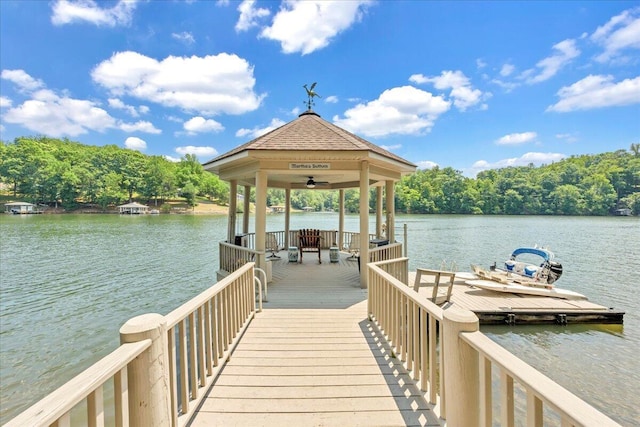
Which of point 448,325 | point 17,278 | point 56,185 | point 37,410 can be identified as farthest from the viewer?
point 56,185

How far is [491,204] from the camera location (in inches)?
2589

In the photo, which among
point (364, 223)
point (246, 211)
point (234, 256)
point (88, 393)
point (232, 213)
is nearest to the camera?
point (88, 393)

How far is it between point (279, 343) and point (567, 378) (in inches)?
209

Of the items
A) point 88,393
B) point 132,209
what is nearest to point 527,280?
point 88,393

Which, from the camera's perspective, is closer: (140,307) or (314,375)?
(314,375)

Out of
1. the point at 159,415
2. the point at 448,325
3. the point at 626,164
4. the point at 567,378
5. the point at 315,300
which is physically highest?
the point at 626,164

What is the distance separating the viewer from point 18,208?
5481 centimetres

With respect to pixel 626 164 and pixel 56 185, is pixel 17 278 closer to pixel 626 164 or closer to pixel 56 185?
pixel 56 185

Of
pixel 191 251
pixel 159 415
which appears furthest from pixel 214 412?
pixel 191 251

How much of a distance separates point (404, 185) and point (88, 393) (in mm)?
77865

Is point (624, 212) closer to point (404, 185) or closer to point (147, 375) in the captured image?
point (404, 185)

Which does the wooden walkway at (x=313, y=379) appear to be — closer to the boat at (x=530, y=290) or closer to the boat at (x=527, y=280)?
the boat at (x=530, y=290)

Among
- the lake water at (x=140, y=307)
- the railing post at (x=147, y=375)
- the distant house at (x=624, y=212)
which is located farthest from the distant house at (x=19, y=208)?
the distant house at (x=624, y=212)

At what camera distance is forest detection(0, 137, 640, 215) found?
58406mm
